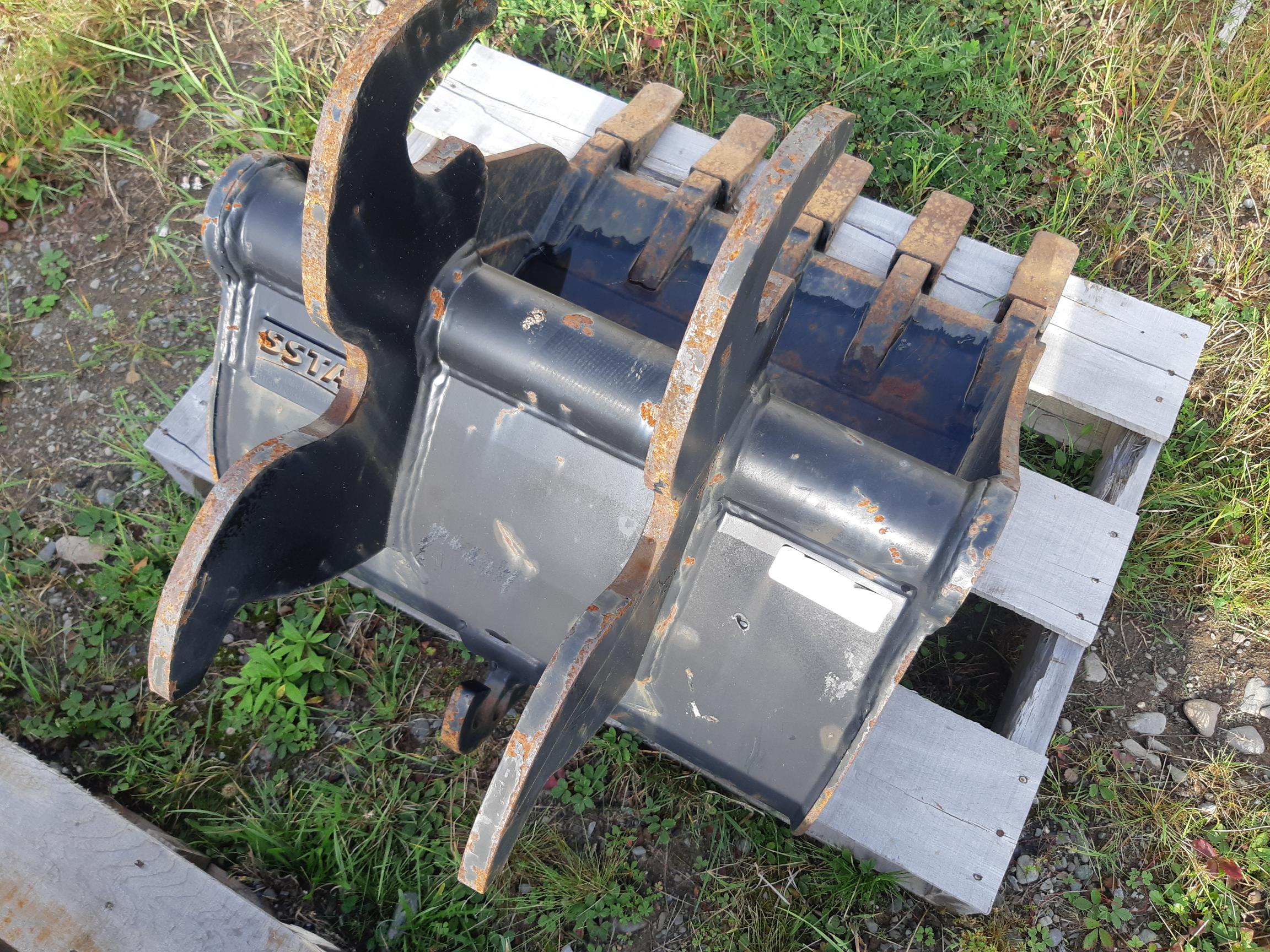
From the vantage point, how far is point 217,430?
2199 mm

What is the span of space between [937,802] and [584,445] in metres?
1.21

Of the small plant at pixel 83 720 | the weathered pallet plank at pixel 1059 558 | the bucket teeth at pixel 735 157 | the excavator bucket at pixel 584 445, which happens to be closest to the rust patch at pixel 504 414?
the excavator bucket at pixel 584 445

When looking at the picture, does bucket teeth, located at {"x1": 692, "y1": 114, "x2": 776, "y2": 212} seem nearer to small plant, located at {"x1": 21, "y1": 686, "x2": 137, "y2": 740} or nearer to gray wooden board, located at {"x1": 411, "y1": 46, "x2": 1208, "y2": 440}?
gray wooden board, located at {"x1": 411, "y1": 46, "x2": 1208, "y2": 440}

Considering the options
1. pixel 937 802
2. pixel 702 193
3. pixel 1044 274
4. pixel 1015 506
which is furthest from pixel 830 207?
pixel 937 802

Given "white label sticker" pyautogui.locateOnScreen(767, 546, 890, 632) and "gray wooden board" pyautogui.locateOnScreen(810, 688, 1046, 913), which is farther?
"gray wooden board" pyautogui.locateOnScreen(810, 688, 1046, 913)

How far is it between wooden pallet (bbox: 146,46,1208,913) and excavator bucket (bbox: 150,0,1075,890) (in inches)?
12.2

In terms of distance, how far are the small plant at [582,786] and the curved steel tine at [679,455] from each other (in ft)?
2.85

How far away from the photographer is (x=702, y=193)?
7.82ft

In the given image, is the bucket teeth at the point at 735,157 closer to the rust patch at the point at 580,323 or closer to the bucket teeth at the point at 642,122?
the bucket teeth at the point at 642,122

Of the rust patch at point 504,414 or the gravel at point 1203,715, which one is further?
the gravel at point 1203,715

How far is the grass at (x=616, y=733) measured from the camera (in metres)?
2.41

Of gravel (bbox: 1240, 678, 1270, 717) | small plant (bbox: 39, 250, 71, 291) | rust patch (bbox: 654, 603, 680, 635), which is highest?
rust patch (bbox: 654, 603, 680, 635)

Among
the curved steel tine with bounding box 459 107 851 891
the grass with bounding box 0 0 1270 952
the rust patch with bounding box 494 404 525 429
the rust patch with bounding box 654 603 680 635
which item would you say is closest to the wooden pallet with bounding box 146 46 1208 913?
the grass with bounding box 0 0 1270 952

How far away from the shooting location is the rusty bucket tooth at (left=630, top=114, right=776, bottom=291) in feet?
7.42
